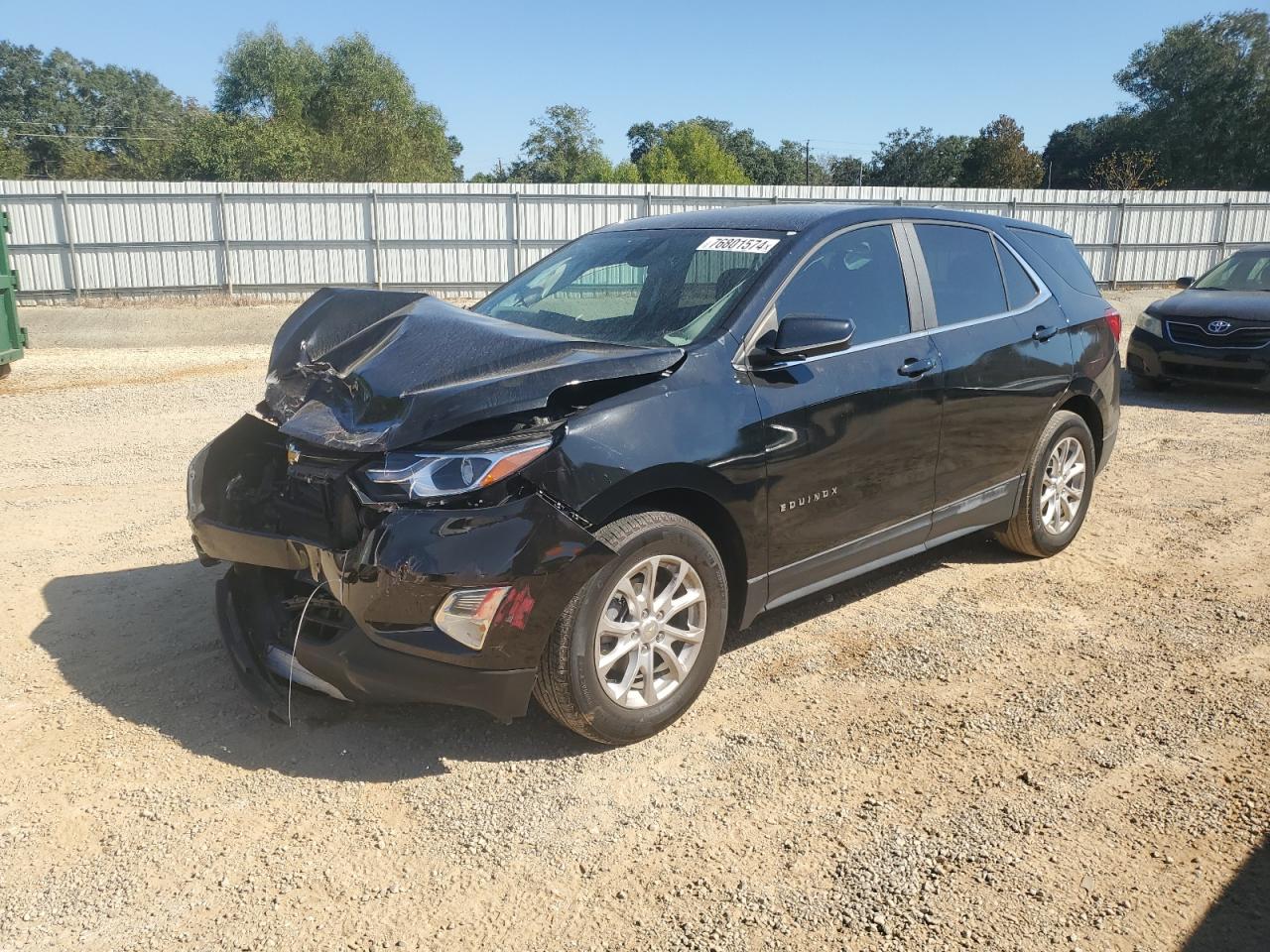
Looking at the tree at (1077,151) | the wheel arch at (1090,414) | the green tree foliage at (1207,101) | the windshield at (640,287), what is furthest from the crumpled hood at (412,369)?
the tree at (1077,151)

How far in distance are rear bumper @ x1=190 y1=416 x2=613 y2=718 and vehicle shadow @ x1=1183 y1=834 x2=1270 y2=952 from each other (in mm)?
1934

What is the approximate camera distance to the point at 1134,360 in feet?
35.4

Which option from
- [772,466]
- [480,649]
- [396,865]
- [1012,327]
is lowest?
[396,865]

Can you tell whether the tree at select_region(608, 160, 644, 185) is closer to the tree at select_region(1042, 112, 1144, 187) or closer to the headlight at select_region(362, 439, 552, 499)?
the tree at select_region(1042, 112, 1144, 187)

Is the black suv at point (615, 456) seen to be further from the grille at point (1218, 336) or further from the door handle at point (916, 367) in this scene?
the grille at point (1218, 336)

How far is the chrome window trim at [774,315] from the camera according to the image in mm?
3662

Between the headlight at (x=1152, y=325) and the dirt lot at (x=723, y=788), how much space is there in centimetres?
619

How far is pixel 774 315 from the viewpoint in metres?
3.81

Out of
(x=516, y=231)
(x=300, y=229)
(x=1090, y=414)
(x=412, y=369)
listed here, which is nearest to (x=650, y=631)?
(x=412, y=369)

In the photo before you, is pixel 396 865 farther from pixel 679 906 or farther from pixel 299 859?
pixel 679 906

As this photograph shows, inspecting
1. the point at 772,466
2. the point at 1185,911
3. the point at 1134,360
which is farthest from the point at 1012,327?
the point at 1134,360

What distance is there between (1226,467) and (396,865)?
7256mm

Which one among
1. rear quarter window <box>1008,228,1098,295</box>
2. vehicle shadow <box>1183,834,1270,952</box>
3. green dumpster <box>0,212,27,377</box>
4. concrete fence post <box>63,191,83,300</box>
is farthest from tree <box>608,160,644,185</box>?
vehicle shadow <box>1183,834,1270,952</box>

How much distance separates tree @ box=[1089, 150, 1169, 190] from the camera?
41056mm
